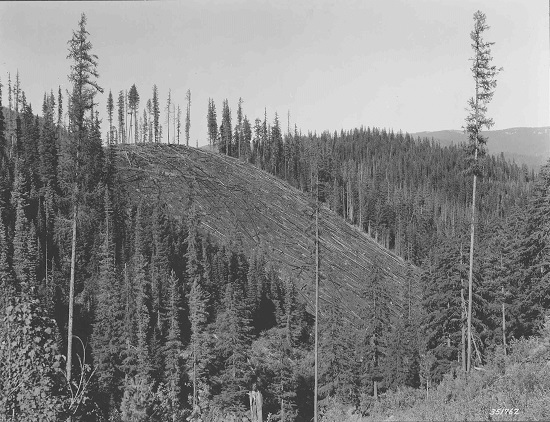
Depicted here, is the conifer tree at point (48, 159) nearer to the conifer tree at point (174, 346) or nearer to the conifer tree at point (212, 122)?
the conifer tree at point (174, 346)

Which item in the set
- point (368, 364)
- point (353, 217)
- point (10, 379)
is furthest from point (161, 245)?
point (353, 217)

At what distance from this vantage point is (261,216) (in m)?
83.5

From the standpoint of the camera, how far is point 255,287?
61250 mm

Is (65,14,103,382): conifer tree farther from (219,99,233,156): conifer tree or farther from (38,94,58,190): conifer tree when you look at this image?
(219,99,233,156): conifer tree

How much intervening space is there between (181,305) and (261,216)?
3113 centimetres

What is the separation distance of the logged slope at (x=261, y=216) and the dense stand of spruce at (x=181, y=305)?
99 cm

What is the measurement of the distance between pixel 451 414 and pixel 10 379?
9099 mm

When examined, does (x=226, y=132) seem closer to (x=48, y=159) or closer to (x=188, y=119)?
(x=188, y=119)

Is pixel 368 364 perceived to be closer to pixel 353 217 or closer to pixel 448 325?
pixel 448 325

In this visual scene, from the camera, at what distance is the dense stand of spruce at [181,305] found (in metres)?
10.7

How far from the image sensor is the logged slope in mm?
71250

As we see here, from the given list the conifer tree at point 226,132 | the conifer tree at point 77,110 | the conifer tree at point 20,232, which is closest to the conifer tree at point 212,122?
the conifer tree at point 226,132

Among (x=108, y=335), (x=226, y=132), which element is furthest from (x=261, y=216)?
(x=226, y=132)

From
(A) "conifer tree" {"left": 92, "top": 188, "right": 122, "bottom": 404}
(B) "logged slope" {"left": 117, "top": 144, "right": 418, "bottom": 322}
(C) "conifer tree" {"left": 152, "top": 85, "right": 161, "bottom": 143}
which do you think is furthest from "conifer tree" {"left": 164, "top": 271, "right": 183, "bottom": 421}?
(C) "conifer tree" {"left": 152, "top": 85, "right": 161, "bottom": 143}
